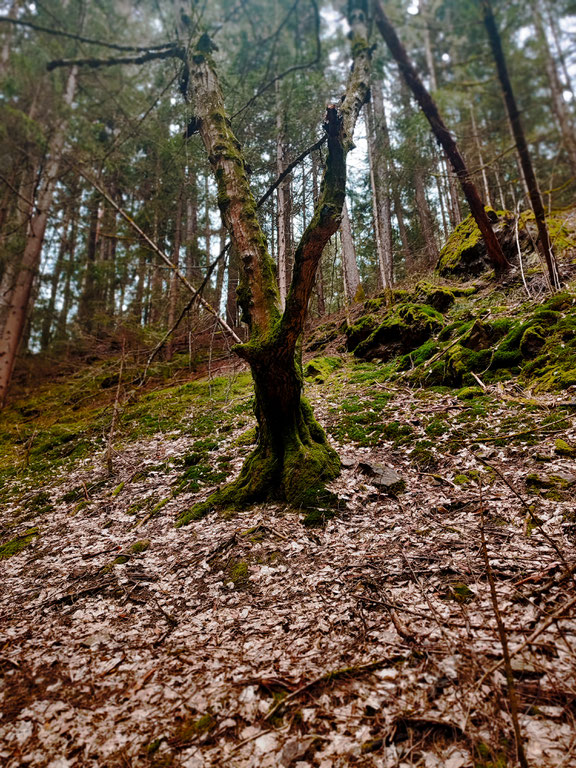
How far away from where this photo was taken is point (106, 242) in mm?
17328

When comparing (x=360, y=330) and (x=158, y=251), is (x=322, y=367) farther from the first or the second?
(x=158, y=251)

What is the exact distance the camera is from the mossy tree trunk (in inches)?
150

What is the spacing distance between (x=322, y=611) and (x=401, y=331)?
6.91 meters

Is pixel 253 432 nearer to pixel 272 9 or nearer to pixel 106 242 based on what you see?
pixel 272 9

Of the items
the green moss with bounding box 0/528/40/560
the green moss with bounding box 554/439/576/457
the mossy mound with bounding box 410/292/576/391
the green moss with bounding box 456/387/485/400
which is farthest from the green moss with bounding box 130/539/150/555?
the mossy mound with bounding box 410/292/576/391

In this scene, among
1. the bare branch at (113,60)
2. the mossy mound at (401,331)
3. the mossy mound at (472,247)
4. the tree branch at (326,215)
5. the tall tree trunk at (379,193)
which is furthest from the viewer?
the tall tree trunk at (379,193)

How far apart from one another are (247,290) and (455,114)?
8.35 feet

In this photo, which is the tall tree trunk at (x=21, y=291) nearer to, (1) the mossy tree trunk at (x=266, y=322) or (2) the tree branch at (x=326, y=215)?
(1) the mossy tree trunk at (x=266, y=322)

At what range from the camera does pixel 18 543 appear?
13.6ft

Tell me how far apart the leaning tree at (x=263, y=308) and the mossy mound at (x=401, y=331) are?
436 cm

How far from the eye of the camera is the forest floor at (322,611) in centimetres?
151

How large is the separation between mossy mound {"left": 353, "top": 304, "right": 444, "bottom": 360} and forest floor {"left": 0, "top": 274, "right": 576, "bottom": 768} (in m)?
2.72

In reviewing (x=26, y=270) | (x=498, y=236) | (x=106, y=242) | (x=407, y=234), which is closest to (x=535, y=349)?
(x=498, y=236)

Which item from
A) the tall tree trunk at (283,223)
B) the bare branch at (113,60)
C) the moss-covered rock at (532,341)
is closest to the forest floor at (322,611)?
the moss-covered rock at (532,341)
